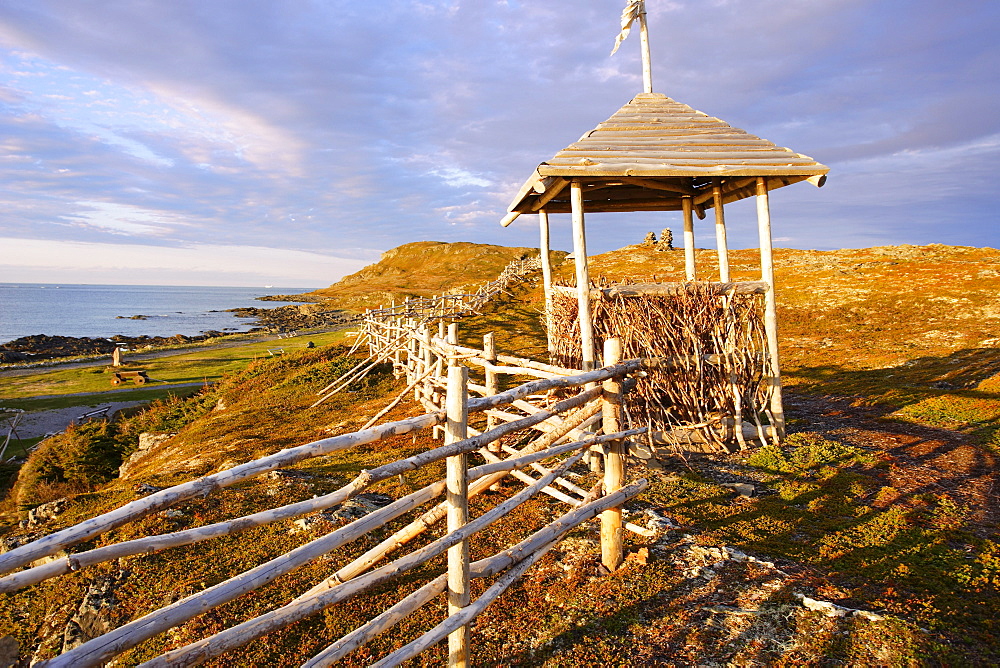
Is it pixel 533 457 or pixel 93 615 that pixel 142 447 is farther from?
pixel 533 457

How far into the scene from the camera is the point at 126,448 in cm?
1369

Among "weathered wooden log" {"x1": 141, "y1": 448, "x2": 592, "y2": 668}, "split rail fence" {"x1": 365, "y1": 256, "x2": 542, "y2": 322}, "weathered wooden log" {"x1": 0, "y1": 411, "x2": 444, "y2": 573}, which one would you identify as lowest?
"weathered wooden log" {"x1": 141, "y1": 448, "x2": 592, "y2": 668}

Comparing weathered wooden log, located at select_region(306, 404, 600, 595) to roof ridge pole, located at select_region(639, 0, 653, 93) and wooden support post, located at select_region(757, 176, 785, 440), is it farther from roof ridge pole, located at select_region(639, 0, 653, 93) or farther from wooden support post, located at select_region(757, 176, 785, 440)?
roof ridge pole, located at select_region(639, 0, 653, 93)

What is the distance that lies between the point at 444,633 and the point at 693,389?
637 cm

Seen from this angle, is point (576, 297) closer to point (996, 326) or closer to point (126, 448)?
point (126, 448)

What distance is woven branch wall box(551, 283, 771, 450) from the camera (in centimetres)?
859

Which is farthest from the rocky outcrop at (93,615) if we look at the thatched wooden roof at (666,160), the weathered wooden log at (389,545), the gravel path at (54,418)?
the gravel path at (54,418)

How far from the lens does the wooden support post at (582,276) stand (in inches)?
324

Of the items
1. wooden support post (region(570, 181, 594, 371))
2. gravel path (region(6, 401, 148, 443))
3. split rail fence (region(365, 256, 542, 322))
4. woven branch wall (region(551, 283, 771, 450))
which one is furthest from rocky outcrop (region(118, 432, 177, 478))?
woven branch wall (region(551, 283, 771, 450))

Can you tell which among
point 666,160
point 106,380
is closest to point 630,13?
point 666,160

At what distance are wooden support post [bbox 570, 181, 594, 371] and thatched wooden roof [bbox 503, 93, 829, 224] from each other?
1.23ft

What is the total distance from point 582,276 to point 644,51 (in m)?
5.12

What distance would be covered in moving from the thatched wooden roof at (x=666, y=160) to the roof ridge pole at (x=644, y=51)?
0.23 m

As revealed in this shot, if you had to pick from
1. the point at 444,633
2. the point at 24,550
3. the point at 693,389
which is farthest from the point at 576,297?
the point at 24,550
